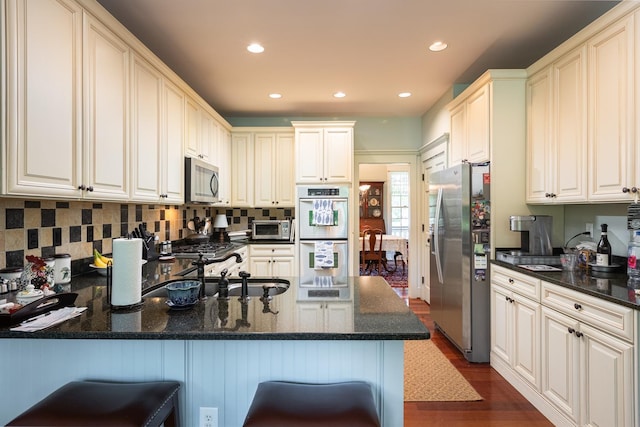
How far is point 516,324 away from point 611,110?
1510 millimetres

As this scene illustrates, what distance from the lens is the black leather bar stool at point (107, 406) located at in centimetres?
99

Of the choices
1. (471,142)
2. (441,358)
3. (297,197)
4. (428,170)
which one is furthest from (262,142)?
(441,358)

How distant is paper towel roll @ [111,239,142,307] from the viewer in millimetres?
1334

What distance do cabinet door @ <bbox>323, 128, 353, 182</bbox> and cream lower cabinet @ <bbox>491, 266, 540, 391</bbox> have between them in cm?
210

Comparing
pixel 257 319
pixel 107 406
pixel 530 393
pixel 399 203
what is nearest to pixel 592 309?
pixel 530 393

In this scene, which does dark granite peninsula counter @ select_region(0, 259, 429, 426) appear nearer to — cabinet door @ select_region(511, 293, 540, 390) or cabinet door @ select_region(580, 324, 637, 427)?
cabinet door @ select_region(580, 324, 637, 427)

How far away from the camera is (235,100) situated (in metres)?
4.11

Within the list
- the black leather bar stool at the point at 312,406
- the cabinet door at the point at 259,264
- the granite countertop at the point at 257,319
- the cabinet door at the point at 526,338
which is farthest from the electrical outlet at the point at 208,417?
the cabinet door at the point at 259,264

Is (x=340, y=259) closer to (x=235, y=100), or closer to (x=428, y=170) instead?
(x=428, y=170)

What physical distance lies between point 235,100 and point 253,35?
1623 millimetres

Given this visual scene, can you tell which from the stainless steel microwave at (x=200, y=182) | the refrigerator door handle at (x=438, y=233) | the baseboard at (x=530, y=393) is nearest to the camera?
the baseboard at (x=530, y=393)

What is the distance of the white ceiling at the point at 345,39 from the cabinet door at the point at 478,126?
0.37 meters

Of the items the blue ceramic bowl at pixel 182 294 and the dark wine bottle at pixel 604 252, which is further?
the dark wine bottle at pixel 604 252

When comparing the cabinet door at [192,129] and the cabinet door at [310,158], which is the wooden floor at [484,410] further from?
the cabinet door at [192,129]
